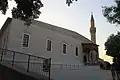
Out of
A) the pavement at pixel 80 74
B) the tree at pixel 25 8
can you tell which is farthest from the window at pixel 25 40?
the tree at pixel 25 8

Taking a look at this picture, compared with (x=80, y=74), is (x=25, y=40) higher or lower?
higher

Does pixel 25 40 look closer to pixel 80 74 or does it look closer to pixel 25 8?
pixel 80 74

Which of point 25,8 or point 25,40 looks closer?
point 25,8

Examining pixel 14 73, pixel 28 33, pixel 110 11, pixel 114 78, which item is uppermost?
pixel 110 11

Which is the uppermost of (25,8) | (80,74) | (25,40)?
(25,8)

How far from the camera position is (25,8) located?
39.1 ft

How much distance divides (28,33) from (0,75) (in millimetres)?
8838

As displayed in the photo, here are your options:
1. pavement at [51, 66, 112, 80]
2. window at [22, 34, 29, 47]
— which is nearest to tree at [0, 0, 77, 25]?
window at [22, 34, 29, 47]

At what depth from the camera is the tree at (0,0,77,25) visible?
11.5 metres

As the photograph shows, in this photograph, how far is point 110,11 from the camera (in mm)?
19375

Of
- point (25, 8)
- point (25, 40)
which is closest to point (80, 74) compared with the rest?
point (25, 40)

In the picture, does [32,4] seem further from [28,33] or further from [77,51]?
[77,51]

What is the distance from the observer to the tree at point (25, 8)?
37.6 ft

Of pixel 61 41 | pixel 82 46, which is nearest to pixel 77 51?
pixel 82 46
